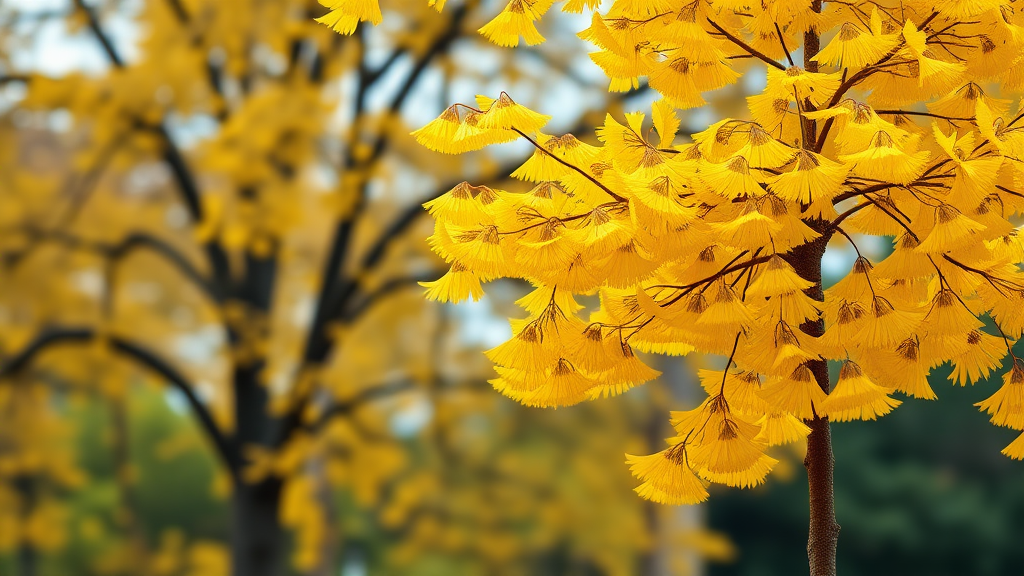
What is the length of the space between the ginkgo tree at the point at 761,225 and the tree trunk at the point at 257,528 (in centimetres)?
533

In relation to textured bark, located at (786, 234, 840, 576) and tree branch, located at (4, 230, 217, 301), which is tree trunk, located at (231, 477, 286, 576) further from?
textured bark, located at (786, 234, 840, 576)

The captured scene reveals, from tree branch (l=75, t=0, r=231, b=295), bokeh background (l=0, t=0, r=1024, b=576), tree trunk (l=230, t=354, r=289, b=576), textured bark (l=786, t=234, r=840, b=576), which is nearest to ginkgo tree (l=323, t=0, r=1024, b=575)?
textured bark (l=786, t=234, r=840, b=576)

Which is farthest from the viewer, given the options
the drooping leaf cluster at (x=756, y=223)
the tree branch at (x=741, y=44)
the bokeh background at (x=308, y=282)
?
the bokeh background at (x=308, y=282)

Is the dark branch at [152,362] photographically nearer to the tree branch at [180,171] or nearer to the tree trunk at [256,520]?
the tree trunk at [256,520]

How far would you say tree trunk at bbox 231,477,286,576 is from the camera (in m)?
7.08

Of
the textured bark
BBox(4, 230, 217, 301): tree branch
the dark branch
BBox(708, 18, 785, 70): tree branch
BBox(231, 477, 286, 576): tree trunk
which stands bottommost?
the textured bark

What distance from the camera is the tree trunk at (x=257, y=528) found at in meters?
7.08

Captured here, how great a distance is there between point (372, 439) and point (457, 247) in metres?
6.13

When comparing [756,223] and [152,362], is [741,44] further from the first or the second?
[152,362]

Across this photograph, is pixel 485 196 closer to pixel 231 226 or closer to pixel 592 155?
pixel 592 155

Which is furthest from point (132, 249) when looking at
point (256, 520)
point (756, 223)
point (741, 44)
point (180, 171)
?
point (756, 223)

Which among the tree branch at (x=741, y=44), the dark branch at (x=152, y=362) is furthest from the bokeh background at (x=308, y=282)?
the tree branch at (x=741, y=44)

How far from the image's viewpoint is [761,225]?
1.84 m

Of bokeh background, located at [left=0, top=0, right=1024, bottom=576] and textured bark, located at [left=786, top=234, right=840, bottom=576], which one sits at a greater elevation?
bokeh background, located at [left=0, top=0, right=1024, bottom=576]
